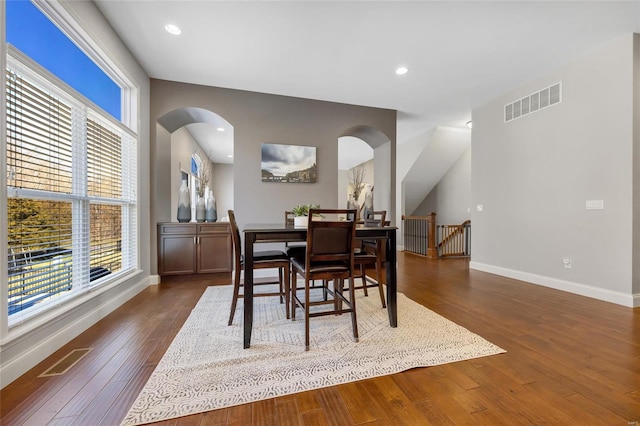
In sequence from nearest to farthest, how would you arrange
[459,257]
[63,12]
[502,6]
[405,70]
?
[63,12] → [502,6] → [405,70] → [459,257]

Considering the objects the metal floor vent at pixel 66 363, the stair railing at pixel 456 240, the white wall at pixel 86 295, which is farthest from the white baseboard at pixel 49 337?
the stair railing at pixel 456 240

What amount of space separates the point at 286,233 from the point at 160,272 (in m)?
2.74

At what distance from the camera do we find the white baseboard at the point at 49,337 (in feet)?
4.94

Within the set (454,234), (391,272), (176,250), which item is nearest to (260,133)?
(176,250)

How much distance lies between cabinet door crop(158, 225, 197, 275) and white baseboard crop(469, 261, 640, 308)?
4.76 meters

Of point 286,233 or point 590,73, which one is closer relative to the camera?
point 286,233

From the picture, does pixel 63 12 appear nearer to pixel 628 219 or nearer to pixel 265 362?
pixel 265 362

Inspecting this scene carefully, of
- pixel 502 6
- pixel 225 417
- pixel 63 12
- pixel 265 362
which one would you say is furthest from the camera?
pixel 502 6

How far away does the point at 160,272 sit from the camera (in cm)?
375

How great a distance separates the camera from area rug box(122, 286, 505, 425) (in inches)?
54.6

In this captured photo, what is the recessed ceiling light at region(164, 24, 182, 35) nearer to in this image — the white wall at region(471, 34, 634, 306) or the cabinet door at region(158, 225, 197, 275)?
the cabinet door at region(158, 225, 197, 275)

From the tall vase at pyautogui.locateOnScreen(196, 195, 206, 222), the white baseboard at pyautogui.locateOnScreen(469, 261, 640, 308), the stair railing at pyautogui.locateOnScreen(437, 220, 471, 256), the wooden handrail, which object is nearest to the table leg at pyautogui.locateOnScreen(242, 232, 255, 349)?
the tall vase at pyautogui.locateOnScreen(196, 195, 206, 222)

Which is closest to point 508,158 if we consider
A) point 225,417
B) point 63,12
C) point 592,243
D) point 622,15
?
point 592,243

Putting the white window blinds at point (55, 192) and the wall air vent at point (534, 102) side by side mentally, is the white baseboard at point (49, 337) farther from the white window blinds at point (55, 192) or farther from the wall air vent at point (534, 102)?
the wall air vent at point (534, 102)
